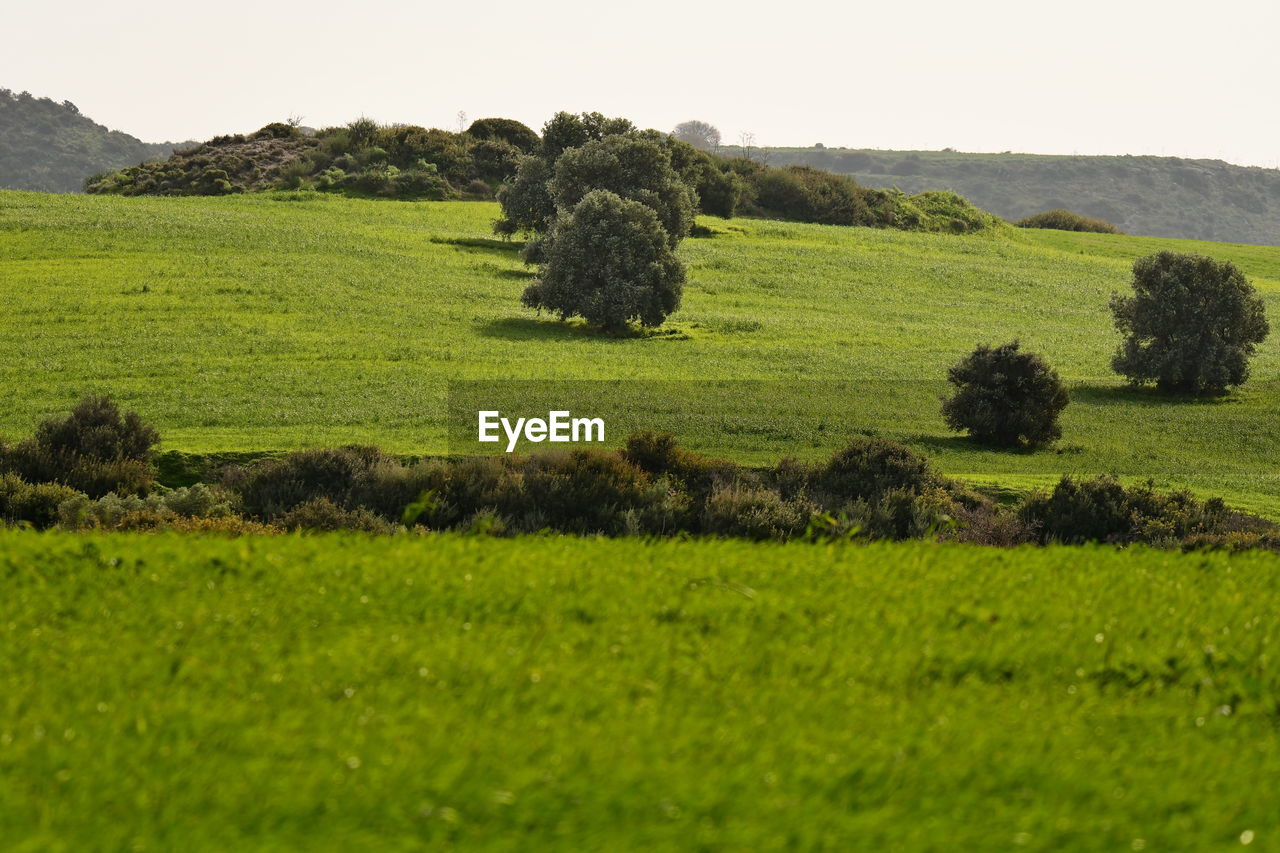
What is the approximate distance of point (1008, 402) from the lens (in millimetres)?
29125

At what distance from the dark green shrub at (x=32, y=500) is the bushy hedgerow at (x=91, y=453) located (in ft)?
3.52

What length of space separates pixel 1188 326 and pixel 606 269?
64.0 ft

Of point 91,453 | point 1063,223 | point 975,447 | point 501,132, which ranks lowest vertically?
point 975,447

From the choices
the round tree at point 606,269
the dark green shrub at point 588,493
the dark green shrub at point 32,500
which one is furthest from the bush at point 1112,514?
the round tree at point 606,269

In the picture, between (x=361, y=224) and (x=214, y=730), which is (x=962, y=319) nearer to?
(x=361, y=224)

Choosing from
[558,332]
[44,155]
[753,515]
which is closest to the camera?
[753,515]

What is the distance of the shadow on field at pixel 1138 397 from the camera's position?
38.4 metres

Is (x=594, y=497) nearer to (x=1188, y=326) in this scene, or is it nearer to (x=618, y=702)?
(x=618, y=702)

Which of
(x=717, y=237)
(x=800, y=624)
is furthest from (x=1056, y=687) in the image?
(x=717, y=237)

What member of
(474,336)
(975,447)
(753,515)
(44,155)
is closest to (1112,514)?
(753,515)

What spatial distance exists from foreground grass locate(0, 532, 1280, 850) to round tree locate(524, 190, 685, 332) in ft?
116

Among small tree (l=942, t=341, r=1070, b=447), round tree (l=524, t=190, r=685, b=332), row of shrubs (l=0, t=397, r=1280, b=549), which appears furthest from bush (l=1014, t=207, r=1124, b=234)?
row of shrubs (l=0, t=397, r=1280, b=549)

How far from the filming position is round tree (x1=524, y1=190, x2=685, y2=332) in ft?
144

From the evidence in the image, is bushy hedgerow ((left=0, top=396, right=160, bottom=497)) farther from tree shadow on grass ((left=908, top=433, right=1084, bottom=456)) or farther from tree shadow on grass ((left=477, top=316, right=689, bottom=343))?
tree shadow on grass ((left=477, top=316, right=689, bottom=343))
